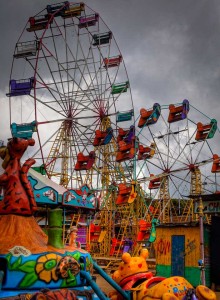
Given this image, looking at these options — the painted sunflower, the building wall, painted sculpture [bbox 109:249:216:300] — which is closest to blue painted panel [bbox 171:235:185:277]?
the building wall

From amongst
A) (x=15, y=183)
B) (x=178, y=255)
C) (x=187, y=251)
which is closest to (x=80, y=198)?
(x=178, y=255)

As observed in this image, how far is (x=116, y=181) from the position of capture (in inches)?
1188

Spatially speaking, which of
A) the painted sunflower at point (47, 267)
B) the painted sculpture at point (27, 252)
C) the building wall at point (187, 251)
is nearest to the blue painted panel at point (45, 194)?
the painted sculpture at point (27, 252)

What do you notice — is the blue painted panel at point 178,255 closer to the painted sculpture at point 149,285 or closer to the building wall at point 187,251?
the building wall at point 187,251

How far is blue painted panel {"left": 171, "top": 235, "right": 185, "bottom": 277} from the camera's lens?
15.7m

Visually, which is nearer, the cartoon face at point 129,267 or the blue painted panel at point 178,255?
the cartoon face at point 129,267

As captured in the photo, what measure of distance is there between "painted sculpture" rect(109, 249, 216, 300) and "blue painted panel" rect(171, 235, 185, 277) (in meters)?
6.28

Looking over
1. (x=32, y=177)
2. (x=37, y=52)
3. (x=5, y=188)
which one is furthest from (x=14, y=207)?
(x=37, y=52)

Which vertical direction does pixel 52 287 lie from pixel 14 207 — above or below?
below

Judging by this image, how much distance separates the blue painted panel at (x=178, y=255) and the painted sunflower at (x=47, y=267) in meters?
9.55

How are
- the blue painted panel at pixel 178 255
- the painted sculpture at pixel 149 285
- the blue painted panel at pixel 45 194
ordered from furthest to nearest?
the blue painted panel at pixel 178 255 → the blue painted panel at pixel 45 194 → the painted sculpture at pixel 149 285

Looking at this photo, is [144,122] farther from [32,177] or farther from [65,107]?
[32,177]

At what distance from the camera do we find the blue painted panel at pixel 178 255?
15.7 metres

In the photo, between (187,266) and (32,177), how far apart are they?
669cm
